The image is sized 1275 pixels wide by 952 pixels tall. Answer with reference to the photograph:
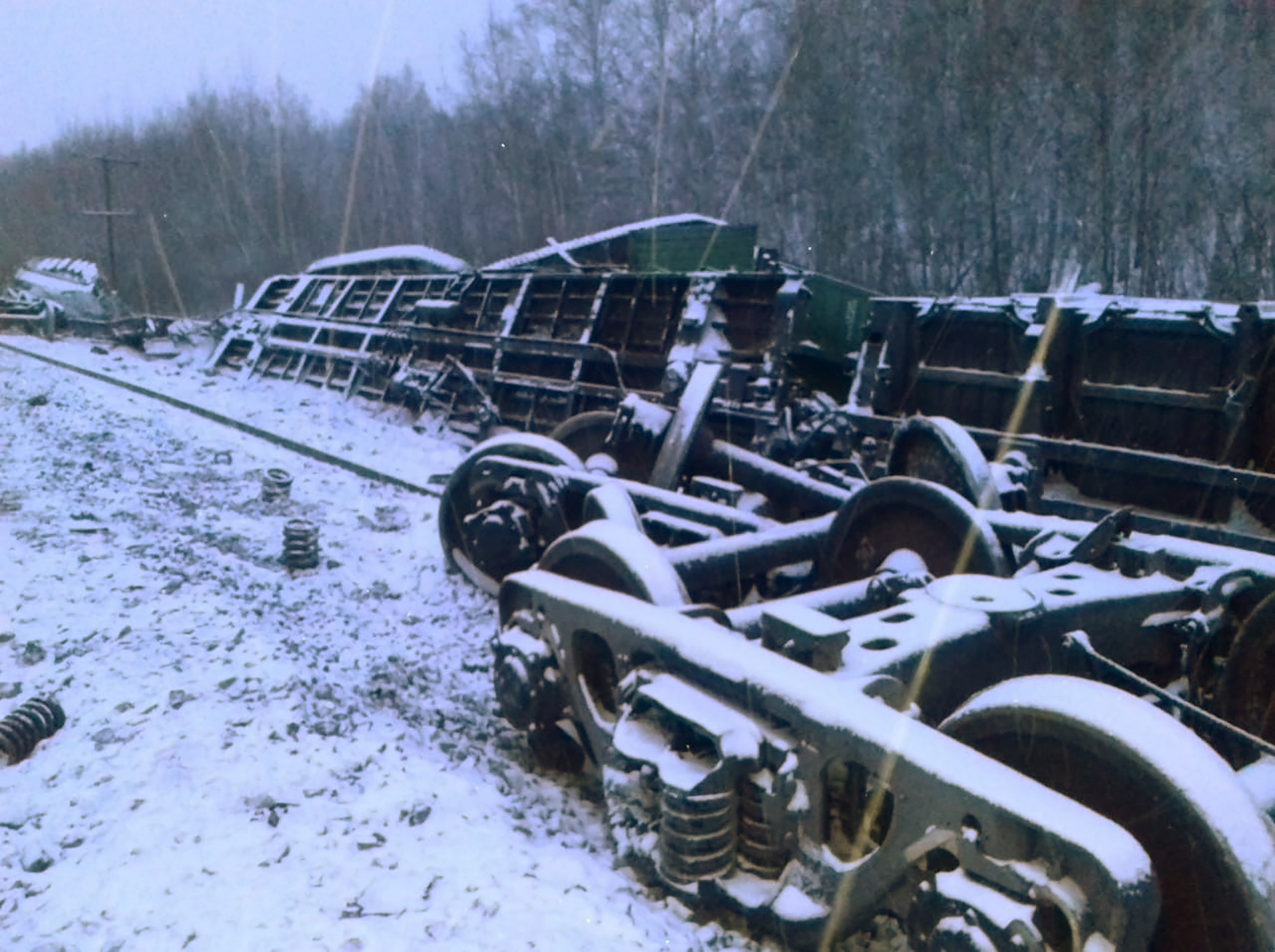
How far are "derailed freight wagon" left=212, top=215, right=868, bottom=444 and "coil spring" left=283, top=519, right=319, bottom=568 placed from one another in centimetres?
275

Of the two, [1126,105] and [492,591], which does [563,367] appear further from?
[1126,105]

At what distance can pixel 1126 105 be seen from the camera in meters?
14.2

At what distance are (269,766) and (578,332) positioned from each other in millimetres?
7006

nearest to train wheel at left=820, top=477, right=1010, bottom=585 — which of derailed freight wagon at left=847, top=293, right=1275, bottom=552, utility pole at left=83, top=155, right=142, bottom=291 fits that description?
derailed freight wagon at left=847, top=293, right=1275, bottom=552

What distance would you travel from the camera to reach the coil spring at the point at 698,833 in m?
1.97

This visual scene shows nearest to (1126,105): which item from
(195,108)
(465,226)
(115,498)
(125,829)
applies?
(115,498)

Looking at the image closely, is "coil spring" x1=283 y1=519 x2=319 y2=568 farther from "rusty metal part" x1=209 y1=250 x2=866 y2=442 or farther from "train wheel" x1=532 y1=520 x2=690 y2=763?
"rusty metal part" x1=209 y1=250 x2=866 y2=442

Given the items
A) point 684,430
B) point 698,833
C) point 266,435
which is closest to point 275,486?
point 266,435

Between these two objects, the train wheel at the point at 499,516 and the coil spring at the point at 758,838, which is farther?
the train wheel at the point at 499,516

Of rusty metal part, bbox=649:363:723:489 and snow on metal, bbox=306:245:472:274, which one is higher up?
snow on metal, bbox=306:245:472:274

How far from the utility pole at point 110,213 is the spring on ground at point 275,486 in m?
26.3

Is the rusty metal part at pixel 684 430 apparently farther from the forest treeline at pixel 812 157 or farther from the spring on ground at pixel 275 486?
the forest treeline at pixel 812 157

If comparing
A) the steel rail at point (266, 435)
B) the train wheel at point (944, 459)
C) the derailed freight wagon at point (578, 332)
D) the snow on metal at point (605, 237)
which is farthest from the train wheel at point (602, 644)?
the snow on metal at point (605, 237)

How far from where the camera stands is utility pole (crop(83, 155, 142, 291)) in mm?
31266
